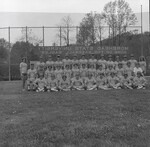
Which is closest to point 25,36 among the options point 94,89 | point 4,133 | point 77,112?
point 94,89

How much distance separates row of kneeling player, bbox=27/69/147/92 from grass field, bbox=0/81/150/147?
5.44 meters

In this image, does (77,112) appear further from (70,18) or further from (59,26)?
(70,18)

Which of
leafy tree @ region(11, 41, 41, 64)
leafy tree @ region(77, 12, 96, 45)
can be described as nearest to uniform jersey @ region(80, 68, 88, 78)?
leafy tree @ region(77, 12, 96, 45)

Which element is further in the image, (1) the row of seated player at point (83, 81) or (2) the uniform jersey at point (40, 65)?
(2) the uniform jersey at point (40, 65)

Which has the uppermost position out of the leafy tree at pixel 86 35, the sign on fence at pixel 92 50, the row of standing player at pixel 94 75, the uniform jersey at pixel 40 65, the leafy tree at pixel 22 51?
the leafy tree at pixel 86 35

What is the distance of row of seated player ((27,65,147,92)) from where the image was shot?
14.7 metres

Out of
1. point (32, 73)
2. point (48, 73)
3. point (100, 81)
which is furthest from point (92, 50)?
point (32, 73)

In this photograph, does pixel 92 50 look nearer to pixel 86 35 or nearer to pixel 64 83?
pixel 64 83

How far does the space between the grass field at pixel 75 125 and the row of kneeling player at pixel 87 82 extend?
5.44 meters

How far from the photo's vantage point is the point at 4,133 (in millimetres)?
5703

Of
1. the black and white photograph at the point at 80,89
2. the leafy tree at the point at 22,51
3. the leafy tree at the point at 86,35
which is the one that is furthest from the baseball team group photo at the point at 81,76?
the leafy tree at the point at 22,51

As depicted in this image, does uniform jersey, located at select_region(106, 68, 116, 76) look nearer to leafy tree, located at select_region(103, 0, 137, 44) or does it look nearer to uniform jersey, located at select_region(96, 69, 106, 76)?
uniform jersey, located at select_region(96, 69, 106, 76)

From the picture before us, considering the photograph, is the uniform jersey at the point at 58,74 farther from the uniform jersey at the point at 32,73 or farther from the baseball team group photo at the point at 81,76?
the uniform jersey at the point at 32,73

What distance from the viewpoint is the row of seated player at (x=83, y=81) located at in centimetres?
1466
